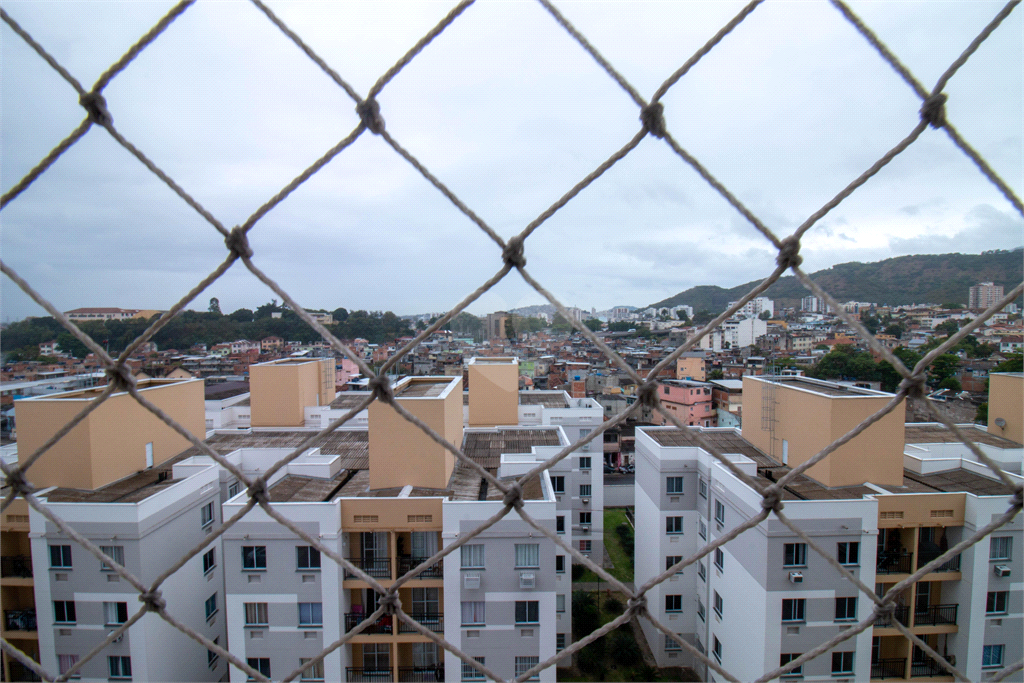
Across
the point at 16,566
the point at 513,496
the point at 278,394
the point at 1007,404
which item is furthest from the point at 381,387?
the point at 1007,404

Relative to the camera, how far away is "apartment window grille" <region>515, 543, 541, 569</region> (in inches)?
128

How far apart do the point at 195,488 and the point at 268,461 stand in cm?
67

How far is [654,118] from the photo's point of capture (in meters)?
0.72

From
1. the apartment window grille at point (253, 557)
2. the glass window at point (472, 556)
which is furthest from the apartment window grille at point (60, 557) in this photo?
the glass window at point (472, 556)

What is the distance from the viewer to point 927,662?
11.6 feet

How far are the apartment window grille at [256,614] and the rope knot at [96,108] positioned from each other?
3.35 m

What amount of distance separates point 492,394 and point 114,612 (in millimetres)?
3693

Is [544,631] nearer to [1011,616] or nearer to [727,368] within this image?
[1011,616]

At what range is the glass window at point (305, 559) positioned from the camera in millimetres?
3162

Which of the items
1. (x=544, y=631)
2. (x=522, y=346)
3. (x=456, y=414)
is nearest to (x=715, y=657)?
(x=544, y=631)

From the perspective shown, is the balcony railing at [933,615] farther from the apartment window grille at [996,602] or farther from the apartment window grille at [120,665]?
the apartment window grille at [120,665]

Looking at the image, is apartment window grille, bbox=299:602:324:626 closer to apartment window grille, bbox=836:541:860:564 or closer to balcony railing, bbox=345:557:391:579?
balcony railing, bbox=345:557:391:579

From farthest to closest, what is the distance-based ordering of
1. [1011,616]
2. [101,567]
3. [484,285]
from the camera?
[1011,616]
[101,567]
[484,285]

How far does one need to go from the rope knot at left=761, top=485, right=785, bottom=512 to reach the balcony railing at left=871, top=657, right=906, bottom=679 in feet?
13.5
